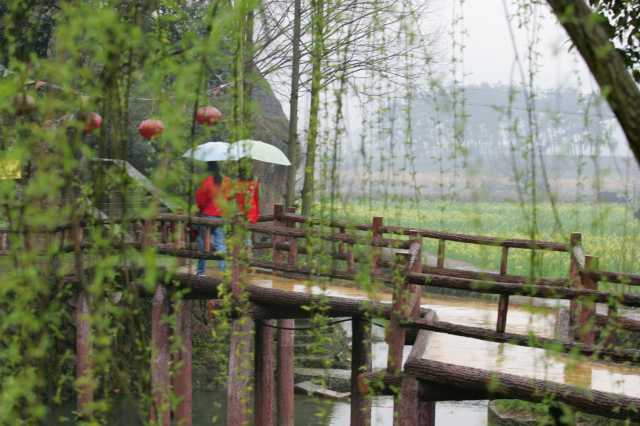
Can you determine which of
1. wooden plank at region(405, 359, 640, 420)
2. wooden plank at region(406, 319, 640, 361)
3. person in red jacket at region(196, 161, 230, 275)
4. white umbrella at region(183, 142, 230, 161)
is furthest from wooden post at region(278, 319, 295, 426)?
wooden plank at region(405, 359, 640, 420)

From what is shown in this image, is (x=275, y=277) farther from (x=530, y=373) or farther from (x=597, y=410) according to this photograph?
(x=597, y=410)

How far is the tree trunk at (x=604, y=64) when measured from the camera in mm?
3154

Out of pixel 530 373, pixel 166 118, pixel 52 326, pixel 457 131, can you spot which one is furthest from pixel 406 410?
pixel 166 118

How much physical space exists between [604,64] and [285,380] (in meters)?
8.25

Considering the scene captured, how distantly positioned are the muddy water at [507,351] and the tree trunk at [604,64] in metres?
0.77

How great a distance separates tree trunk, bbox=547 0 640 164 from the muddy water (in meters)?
0.77

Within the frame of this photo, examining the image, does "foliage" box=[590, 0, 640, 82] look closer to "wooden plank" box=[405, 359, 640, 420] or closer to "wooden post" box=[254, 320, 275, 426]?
"wooden plank" box=[405, 359, 640, 420]

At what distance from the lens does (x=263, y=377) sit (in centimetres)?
1062

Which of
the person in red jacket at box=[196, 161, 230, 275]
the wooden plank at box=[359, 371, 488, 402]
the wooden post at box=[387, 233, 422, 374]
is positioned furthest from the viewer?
the person in red jacket at box=[196, 161, 230, 275]

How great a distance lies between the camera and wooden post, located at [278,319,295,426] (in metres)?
11.0

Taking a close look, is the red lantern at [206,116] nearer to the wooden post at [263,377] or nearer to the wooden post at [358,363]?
the wooden post at [358,363]

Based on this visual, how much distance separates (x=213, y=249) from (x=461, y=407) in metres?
7.56

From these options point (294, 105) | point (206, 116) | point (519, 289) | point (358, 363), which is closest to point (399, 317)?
point (519, 289)

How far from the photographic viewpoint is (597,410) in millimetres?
4957
